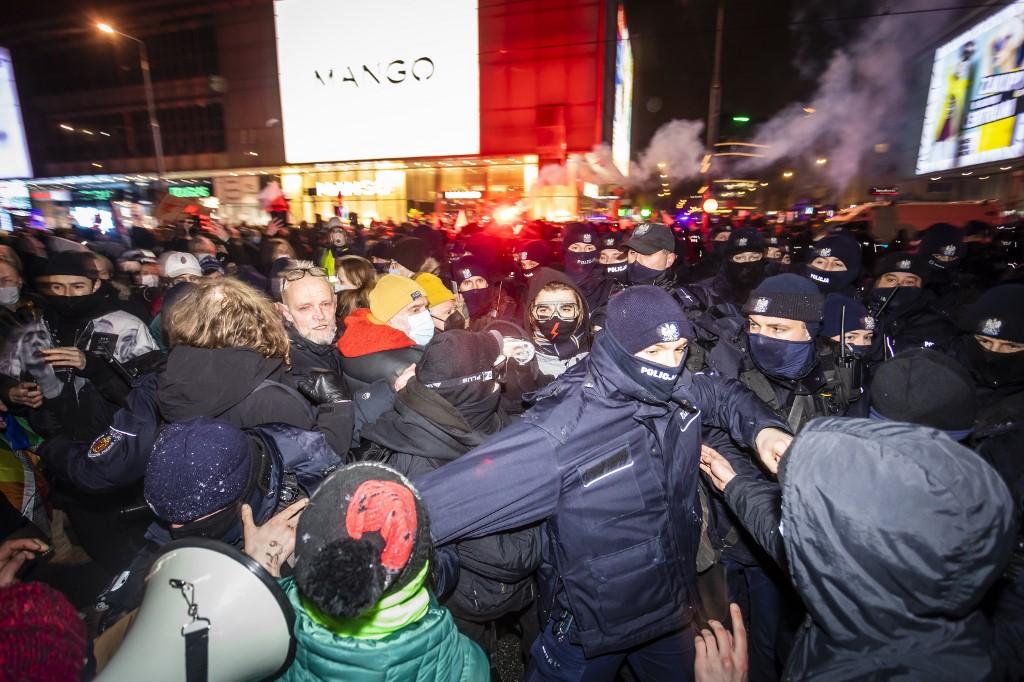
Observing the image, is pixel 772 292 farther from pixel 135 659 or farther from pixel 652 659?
pixel 135 659

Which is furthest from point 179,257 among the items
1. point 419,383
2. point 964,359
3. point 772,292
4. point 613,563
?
point 964,359

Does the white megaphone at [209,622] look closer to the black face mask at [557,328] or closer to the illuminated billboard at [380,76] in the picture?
the black face mask at [557,328]

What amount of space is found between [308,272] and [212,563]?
2.47 meters

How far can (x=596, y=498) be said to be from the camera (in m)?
1.79

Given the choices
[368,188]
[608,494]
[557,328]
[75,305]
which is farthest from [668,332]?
[368,188]

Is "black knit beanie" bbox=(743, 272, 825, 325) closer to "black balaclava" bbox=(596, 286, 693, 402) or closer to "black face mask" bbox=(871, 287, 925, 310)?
"black balaclava" bbox=(596, 286, 693, 402)

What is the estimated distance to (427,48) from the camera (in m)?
18.5

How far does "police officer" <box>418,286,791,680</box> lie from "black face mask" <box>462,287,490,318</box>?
11.1 ft

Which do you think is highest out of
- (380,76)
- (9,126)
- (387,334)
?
(380,76)

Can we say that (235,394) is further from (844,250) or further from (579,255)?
(844,250)

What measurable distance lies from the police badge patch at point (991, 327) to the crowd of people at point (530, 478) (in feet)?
0.06

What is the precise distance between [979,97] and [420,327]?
28.7m

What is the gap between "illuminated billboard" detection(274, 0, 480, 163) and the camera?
18250 millimetres

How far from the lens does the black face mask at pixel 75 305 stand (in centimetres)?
369
